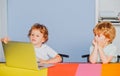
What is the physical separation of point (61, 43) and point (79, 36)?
251 millimetres

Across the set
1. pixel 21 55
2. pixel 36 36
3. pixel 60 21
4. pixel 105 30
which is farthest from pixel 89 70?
pixel 60 21

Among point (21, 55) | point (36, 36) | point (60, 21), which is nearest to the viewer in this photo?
point (21, 55)

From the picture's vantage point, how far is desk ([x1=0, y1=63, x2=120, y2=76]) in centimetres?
127

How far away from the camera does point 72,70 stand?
129 centimetres

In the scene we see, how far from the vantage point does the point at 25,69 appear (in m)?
1.28

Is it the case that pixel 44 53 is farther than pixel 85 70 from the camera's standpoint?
Yes

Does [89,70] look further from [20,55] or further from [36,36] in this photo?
[36,36]

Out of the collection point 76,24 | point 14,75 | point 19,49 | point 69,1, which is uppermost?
point 69,1

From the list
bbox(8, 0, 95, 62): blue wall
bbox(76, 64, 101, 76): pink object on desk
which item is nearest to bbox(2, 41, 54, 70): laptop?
bbox(76, 64, 101, 76): pink object on desk

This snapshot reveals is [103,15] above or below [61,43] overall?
above

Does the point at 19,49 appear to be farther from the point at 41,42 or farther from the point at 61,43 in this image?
the point at 61,43

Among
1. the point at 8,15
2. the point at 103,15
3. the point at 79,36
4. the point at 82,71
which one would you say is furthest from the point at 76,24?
the point at 82,71

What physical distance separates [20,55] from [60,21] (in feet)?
6.49

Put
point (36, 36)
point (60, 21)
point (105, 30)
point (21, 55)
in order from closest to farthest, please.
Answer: point (21, 55)
point (105, 30)
point (36, 36)
point (60, 21)
